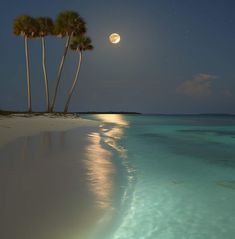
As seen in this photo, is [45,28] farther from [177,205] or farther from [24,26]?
[177,205]

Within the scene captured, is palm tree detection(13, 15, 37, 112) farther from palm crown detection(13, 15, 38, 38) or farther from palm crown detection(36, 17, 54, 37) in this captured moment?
palm crown detection(36, 17, 54, 37)

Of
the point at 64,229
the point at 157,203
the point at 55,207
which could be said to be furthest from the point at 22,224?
the point at 157,203

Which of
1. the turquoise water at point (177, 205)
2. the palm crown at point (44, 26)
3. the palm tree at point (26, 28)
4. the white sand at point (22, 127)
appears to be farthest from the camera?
the palm crown at point (44, 26)

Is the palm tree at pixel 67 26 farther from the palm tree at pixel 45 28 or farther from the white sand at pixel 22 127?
the white sand at pixel 22 127

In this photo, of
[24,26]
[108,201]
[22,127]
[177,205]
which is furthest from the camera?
[24,26]

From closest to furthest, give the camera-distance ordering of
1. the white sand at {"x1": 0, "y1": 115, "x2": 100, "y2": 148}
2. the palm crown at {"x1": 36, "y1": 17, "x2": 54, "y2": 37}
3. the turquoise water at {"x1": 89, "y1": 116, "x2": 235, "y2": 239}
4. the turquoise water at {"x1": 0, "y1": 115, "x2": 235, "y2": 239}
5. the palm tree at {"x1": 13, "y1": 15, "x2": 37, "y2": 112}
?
the turquoise water at {"x1": 0, "y1": 115, "x2": 235, "y2": 239} → the turquoise water at {"x1": 89, "y1": 116, "x2": 235, "y2": 239} → the white sand at {"x1": 0, "y1": 115, "x2": 100, "y2": 148} → the palm tree at {"x1": 13, "y1": 15, "x2": 37, "y2": 112} → the palm crown at {"x1": 36, "y1": 17, "x2": 54, "y2": 37}

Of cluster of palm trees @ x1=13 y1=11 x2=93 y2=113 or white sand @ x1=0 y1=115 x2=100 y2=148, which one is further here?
cluster of palm trees @ x1=13 y1=11 x2=93 y2=113

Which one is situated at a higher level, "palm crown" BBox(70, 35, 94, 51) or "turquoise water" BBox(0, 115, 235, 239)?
"palm crown" BBox(70, 35, 94, 51)

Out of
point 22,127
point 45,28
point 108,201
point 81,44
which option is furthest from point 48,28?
point 108,201

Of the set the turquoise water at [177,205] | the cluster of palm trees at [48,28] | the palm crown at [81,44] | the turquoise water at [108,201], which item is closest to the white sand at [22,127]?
the turquoise water at [108,201]

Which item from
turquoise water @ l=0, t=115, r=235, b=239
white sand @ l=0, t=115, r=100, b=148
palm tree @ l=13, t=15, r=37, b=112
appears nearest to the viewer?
turquoise water @ l=0, t=115, r=235, b=239

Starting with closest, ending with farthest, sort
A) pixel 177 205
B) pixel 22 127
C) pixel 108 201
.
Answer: pixel 108 201 → pixel 177 205 → pixel 22 127

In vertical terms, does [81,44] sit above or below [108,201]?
above

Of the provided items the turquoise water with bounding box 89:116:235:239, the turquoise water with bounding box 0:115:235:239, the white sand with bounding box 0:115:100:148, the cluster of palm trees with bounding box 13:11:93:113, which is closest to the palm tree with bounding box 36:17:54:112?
the cluster of palm trees with bounding box 13:11:93:113
